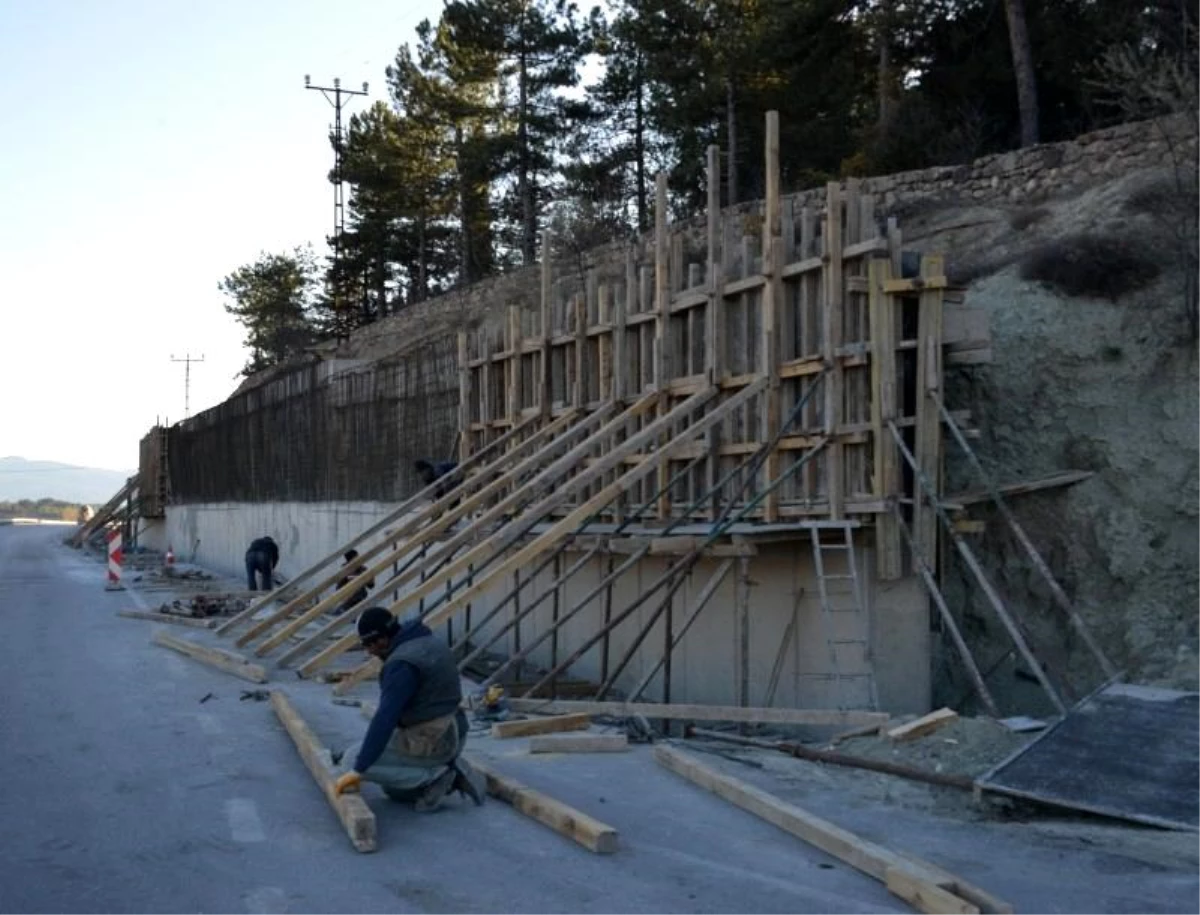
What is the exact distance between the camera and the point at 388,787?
8.46m

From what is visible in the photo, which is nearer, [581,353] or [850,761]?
[850,761]

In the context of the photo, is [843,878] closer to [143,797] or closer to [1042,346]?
[143,797]

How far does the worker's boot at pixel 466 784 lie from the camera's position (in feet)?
28.3

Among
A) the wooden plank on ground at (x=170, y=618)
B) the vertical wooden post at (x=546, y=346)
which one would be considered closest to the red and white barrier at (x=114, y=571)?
the wooden plank on ground at (x=170, y=618)

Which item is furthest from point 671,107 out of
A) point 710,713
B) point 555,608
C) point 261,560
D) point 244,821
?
point 244,821

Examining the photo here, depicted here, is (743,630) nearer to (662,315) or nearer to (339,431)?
(662,315)

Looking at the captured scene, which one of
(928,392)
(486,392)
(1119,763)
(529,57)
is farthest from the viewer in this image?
(529,57)

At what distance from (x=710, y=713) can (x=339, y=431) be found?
712 inches

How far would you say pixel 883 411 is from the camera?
41.1 feet

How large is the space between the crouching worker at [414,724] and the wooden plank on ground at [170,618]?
508 inches

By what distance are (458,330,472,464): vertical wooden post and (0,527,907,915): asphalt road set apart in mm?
9660

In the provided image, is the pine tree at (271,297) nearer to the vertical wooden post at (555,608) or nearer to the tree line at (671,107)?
the tree line at (671,107)

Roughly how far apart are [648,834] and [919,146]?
2310 cm

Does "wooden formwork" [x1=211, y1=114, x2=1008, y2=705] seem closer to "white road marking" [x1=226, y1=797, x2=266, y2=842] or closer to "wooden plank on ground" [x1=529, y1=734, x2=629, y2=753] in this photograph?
"wooden plank on ground" [x1=529, y1=734, x2=629, y2=753]
